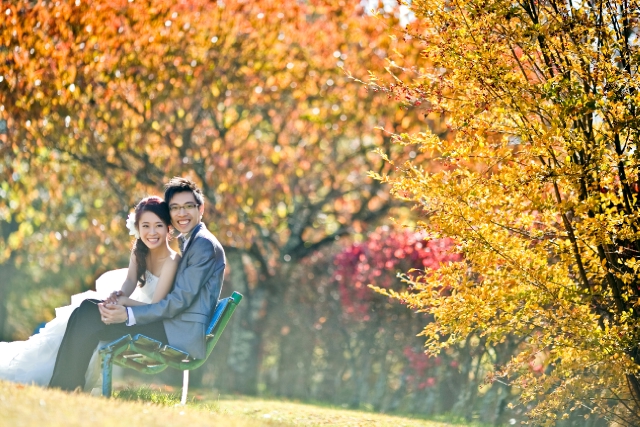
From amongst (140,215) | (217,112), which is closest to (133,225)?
(140,215)

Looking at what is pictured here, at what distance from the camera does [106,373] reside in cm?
678

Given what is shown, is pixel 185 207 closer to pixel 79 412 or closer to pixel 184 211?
pixel 184 211

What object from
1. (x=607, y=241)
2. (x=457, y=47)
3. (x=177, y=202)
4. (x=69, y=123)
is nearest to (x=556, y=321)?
(x=607, y=241)

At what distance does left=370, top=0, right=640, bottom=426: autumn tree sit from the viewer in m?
6.72

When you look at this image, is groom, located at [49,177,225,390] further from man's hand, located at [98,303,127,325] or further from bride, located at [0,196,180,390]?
bride, located at [0,196,180,390]

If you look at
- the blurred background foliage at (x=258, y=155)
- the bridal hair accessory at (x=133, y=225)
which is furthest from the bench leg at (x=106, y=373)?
the blurred background foliage at (x=258, y=155)

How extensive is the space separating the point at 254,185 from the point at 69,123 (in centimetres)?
438

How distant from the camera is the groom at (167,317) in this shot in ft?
22.6

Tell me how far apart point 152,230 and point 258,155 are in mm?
10681

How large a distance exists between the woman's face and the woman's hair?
36 millimetres

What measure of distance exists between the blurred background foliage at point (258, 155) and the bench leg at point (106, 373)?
510 cm

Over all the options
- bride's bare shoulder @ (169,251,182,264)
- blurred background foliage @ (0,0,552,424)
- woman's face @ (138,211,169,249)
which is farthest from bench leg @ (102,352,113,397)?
blurred background foliage @ (0,0,552,424)

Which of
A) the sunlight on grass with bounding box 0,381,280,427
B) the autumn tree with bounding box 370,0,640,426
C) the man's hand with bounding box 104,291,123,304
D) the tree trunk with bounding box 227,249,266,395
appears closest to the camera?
the sunlight on grass with bounding box 0,381,280,427

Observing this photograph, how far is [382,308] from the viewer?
1365 centimetres
